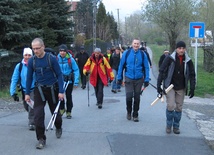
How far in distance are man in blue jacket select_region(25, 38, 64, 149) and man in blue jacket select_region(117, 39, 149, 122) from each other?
8.33 ft

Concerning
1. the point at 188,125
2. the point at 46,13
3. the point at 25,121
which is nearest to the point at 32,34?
the point at 46,13

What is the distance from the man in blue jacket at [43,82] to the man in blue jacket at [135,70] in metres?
2.54

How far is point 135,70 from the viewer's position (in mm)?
8602

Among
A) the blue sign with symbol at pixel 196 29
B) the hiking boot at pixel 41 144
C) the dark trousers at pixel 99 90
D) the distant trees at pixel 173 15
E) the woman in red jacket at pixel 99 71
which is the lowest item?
the hiking boot at pixel 41 144

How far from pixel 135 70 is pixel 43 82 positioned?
2810mm

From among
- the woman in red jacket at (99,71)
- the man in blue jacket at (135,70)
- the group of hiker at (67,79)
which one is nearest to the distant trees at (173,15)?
the woman in red jacket at (99,71)

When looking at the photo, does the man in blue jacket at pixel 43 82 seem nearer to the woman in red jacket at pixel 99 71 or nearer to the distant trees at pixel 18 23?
the woman in red jacket at pixel 99 71

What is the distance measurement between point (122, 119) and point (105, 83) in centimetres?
219

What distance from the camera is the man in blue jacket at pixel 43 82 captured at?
20.6 ft

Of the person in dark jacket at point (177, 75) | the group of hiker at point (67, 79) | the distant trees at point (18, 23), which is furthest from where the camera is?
the distant trees at point (18, 23)

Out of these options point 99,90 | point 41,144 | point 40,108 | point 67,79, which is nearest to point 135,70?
point 67,79

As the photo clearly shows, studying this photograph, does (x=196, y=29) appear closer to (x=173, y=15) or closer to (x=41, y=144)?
(x=41, y=144)

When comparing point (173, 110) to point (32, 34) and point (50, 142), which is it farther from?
point (32, 34)

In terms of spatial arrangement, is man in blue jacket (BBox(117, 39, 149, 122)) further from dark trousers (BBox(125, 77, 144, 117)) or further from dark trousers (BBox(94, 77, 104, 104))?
dark trousers (BBox(94, 77, 104, 104))
